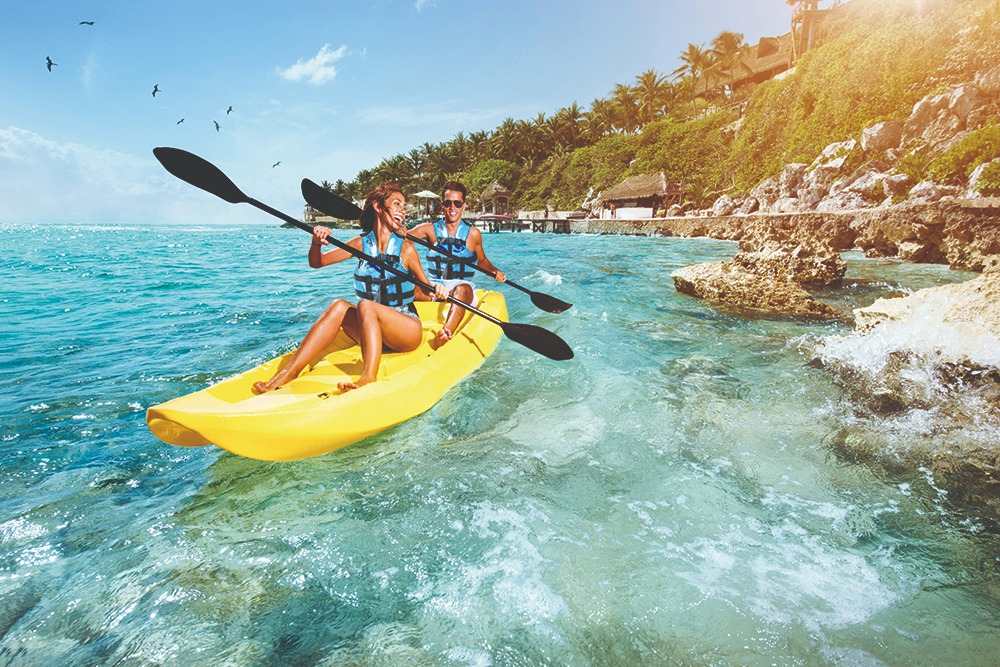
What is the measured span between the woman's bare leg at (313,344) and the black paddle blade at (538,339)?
5.00 feet

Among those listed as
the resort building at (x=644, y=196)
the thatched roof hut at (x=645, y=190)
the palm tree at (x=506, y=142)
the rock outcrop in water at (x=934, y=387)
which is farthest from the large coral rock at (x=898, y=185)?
the palm tree at (x=506, y=142)

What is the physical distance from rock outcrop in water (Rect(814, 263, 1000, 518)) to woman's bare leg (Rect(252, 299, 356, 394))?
3675 millimetres

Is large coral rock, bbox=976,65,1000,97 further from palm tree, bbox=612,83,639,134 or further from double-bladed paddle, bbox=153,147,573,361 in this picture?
palm tree, bbox=612,83,639,134

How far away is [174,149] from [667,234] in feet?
93.3

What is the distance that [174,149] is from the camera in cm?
382

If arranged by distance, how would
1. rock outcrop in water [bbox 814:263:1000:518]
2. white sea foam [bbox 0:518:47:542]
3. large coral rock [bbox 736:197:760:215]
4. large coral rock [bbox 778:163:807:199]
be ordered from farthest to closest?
large coral rock [bbox 736:197:760:215], large coral rock [bbox 778:163:807:199], rock outcrop in water [bbox 814:263:1000:518], white sea foam [bbox 0:518:47:542]

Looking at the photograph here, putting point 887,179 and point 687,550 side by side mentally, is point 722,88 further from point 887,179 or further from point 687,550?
point 687,550

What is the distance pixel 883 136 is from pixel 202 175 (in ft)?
95.5

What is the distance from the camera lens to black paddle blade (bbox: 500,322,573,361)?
4344mm

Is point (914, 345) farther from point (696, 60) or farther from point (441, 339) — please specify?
point (696, 60)

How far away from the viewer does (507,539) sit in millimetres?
2475

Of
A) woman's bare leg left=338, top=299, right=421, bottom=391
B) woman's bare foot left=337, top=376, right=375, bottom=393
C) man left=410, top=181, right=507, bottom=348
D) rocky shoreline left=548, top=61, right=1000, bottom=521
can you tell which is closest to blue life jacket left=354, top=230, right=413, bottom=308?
woman's bare leg left=338, top=299, right=421, bottom=391

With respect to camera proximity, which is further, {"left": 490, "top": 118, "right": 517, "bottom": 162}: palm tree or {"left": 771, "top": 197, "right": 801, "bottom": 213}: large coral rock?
{"left": 490, "top": 118, "right": 517, "bottom": 162}: palm tree

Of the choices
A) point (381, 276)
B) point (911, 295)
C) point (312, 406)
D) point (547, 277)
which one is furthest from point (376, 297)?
point (547, 277)
